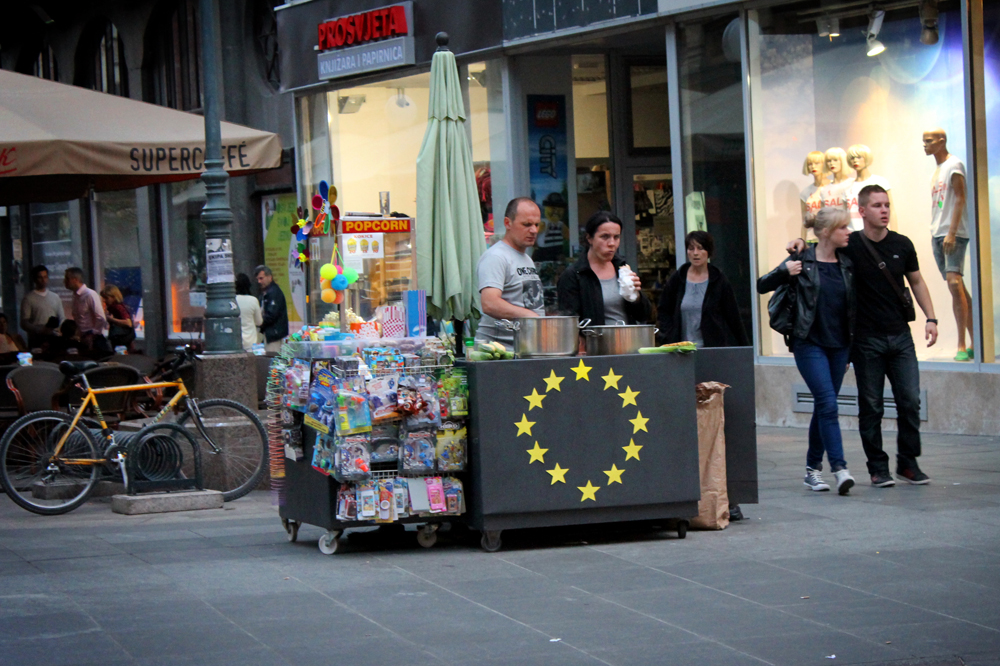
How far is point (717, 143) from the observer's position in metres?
13.4

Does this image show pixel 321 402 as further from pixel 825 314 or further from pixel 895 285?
pixel 895 285

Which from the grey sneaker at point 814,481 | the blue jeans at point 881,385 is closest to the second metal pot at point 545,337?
the grey sneaker at point 814,481

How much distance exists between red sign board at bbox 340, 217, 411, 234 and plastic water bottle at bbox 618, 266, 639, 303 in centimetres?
135

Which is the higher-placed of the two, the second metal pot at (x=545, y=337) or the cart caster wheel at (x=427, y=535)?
the second metal pot at (x=545, y=337)

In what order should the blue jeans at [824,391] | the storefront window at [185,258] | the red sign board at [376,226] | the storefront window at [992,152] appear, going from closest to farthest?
the red sign board at [376,226], the blue jeans at [824,391], the storefront window at [992,152], the storefront window at [185,258]

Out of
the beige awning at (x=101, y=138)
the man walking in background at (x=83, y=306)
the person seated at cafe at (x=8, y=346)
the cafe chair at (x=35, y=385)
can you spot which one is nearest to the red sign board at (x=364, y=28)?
the man walking in background at (x=83, y=306)

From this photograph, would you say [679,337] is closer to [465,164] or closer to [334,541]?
[465,164]

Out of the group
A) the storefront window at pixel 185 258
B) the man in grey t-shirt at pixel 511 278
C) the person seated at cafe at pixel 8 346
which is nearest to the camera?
the man in grey t-shirt at pixel 511 278

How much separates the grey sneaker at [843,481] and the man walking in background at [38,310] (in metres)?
10.9

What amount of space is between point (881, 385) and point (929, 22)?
4.52 metres

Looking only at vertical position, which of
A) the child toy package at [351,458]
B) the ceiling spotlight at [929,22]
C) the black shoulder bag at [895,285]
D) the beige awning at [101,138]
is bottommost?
the child toy package at [351,458]

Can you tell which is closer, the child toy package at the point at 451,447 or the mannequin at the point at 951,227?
the child toy package at the point at 451,447

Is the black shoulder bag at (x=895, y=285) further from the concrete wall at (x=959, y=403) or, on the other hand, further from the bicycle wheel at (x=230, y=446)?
the bicycle wheel at (x=230, y=446)

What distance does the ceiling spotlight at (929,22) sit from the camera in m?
11.8
